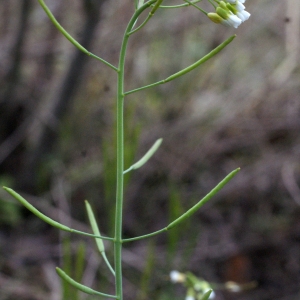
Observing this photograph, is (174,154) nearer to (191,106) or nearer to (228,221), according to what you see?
(191,106)

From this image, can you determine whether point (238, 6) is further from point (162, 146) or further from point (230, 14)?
point (162, 146)

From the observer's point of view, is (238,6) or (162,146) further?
(162,146)

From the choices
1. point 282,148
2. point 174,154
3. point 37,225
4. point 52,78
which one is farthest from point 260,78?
point 37,225

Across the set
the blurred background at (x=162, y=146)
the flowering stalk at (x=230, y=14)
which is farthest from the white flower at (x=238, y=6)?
the blurred background at (x=162, y=146)

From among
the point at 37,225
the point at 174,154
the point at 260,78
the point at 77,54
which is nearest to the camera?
the point at 77,54

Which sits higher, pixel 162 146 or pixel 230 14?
pixel 230 14

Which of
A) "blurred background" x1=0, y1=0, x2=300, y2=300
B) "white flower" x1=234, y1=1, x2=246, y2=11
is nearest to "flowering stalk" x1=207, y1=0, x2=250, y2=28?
"white flower" x1=234, y1=1, x2=246, y2=11

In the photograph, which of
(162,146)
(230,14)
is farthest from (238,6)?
(162,146)

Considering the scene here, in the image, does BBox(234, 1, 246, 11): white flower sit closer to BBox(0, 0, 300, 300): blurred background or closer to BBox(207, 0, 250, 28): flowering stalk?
BBox(207, 0, 250, 28): flowering stalk
